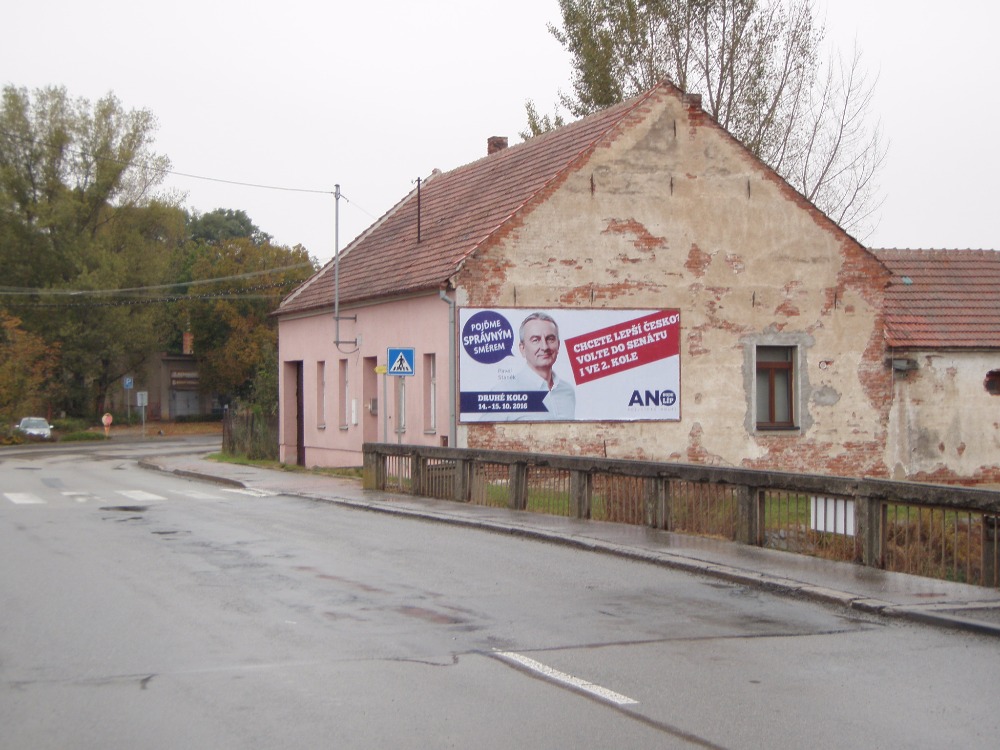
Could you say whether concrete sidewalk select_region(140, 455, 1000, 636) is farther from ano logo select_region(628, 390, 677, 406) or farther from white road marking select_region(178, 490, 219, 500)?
ano logo select_region(628, 390, 677, 406)

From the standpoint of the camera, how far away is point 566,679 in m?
7.62

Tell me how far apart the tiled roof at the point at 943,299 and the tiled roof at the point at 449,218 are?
803cm

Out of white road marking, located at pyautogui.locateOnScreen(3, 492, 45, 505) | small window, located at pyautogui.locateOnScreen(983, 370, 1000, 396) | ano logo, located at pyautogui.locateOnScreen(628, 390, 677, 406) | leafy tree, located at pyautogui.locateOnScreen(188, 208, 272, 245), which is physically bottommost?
white road marking, located at pyautogui.locateOnScreen(3, 492, 45, 505)

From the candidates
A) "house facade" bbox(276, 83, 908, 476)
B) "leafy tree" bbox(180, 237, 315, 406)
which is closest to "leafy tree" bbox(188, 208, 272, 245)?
"leafy tree" bbox(180, 237, 315, 406)

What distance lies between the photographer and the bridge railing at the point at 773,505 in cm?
1150

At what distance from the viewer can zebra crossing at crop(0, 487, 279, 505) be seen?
22.4m

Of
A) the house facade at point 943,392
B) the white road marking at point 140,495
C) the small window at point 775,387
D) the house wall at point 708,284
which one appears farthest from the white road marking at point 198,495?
the house facade at point 943,392

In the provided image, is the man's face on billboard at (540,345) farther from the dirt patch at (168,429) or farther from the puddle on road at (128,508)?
the dirt patch at (168,429)

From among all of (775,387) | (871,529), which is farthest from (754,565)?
(775,387)

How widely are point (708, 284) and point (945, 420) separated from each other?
667cm

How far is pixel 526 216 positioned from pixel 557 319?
7.20 ft

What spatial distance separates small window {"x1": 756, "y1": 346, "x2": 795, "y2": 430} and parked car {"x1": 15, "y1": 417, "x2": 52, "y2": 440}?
42.9 m

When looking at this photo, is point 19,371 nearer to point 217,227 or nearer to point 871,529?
point 217,227

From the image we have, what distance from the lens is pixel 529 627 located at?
9.40 m
